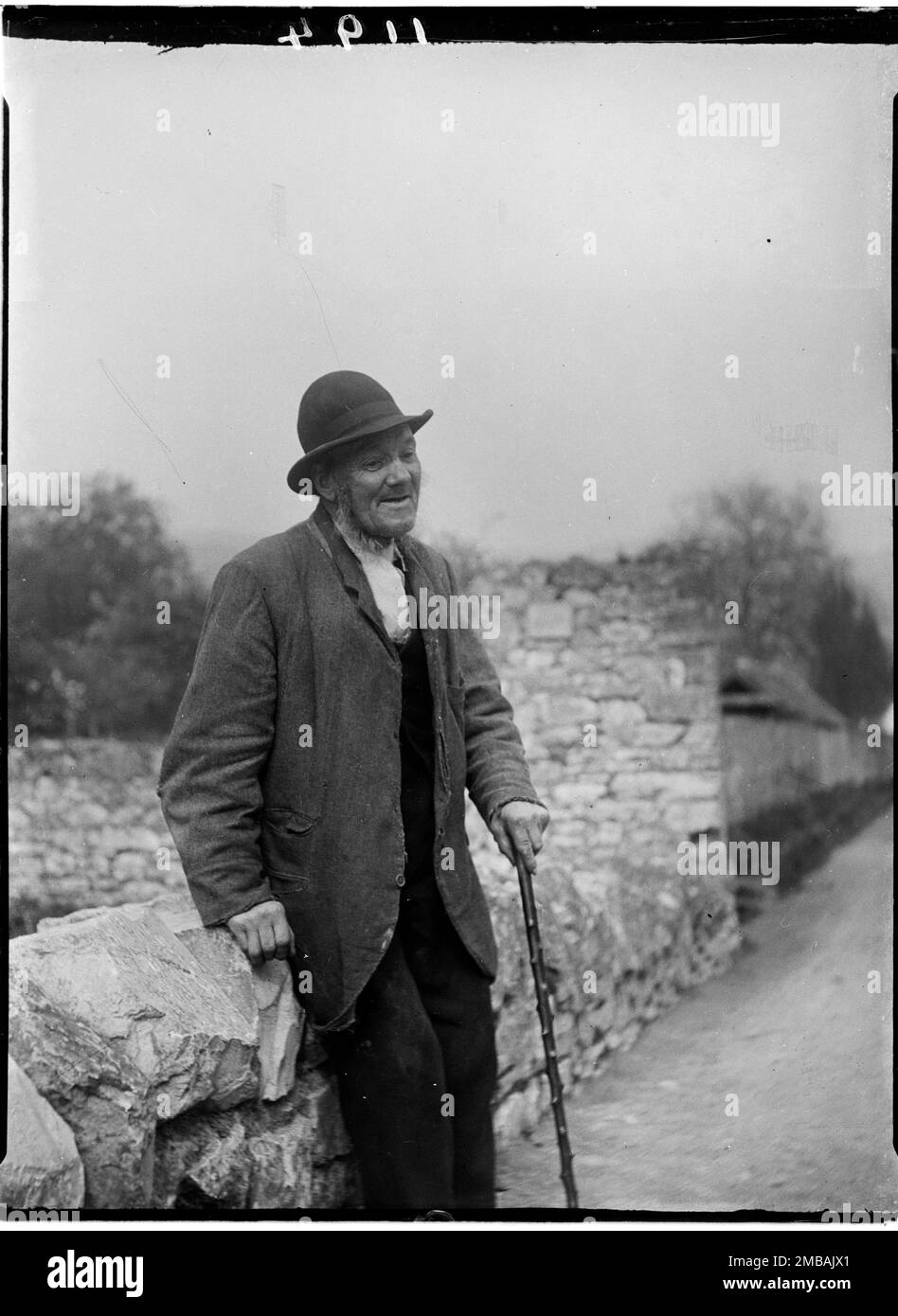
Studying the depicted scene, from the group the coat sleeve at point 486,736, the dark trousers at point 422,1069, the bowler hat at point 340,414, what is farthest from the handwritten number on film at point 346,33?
the dark trousers at point 422,1069

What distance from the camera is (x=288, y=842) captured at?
299cm

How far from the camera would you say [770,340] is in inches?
129

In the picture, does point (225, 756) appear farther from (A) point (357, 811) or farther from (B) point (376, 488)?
(B) point (376, 488)

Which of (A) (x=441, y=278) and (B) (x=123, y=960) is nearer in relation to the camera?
(B) (x=123, y=960)

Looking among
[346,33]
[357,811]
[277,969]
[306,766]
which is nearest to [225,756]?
[306,766]

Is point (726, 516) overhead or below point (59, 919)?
overhead

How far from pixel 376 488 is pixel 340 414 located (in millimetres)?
215

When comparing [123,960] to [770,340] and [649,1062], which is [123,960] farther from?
[770,340]

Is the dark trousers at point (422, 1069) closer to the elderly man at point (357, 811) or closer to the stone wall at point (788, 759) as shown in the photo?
the elderly man at point (357, 811)

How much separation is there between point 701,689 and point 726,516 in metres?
0.58
